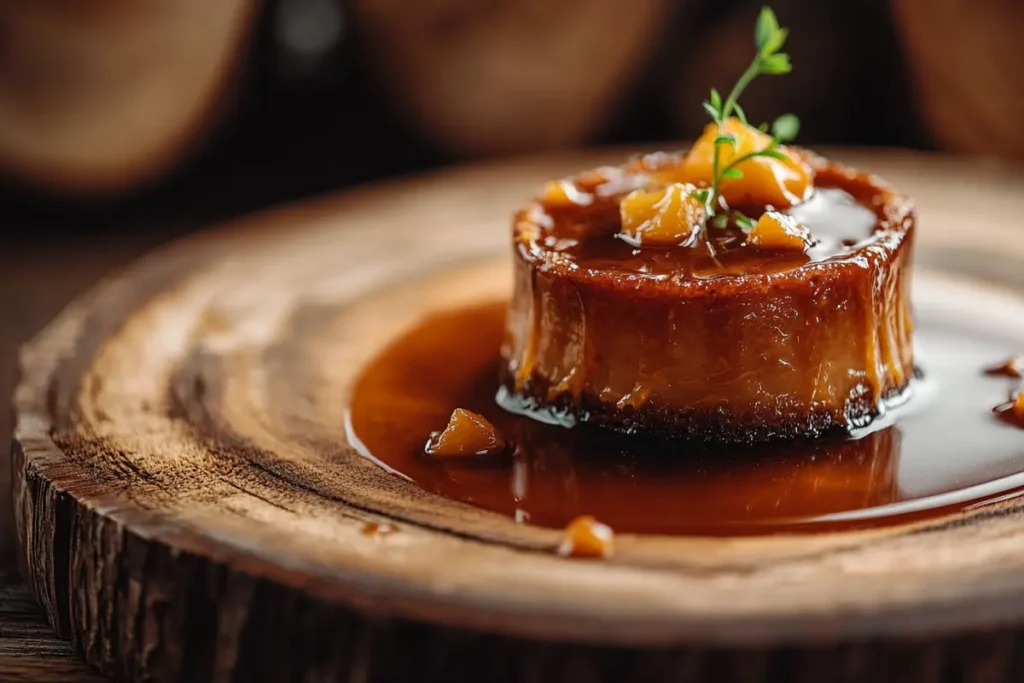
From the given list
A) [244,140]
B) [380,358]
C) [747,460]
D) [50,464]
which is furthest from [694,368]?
[244,140]

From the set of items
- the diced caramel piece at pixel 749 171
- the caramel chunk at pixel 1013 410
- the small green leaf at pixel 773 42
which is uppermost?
the small green leaf at pixel 773 42

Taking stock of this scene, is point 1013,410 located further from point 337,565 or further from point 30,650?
point 30,650

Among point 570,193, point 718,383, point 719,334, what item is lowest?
point 718,383

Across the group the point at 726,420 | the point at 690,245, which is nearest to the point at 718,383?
the point at 726,420

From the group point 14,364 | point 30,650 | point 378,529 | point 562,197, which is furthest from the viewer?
point 14,364

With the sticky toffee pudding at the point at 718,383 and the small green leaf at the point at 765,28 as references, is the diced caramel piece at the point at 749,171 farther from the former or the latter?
the small green leaf at the point at 765,28

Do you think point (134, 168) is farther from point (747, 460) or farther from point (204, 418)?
point (747, 460)

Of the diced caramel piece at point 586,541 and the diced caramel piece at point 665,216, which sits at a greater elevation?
the diced caramel piece at point 665,216

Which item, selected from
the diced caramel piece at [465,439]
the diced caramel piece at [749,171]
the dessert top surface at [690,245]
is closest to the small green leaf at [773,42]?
the diced caramel piece at [749,171]
